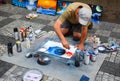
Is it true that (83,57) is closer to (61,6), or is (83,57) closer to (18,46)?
(18,46)

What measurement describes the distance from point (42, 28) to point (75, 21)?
78cm

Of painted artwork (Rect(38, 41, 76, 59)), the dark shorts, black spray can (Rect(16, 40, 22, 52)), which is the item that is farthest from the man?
black spray can (Rect(16, 40, 22, 52))

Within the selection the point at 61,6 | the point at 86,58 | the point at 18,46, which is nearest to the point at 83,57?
the point at 86,58

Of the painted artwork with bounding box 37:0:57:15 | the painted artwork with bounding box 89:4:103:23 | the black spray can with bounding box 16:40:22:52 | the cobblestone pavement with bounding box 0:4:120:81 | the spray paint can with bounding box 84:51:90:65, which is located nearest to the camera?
the cobblestone pavement with bounding box 0:4:120:81

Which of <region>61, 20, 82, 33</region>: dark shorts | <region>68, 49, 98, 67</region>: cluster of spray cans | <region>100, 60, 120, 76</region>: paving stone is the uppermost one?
<region>61, 20, 82, 33</region>: dark shorts

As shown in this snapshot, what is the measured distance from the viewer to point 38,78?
2172mm

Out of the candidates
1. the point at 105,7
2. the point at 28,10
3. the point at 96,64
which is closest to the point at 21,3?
the point at 28,10

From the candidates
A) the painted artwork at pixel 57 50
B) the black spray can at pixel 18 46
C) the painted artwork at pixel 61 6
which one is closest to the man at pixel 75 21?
the painted artwork at pixel 57 50

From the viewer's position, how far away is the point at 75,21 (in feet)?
9.09

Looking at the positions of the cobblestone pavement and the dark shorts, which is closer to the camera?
the cobblestone pavement

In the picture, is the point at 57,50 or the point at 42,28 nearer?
the point at 57,50

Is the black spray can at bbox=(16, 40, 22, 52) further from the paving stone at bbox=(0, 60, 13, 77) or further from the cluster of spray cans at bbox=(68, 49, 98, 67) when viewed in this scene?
the cluster of spray cans at bbox=(68, 49, 98, 67)

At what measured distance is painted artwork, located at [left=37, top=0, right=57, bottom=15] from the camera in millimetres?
3909

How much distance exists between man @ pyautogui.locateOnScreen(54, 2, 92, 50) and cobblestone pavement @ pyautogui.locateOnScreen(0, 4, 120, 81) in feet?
1.35
